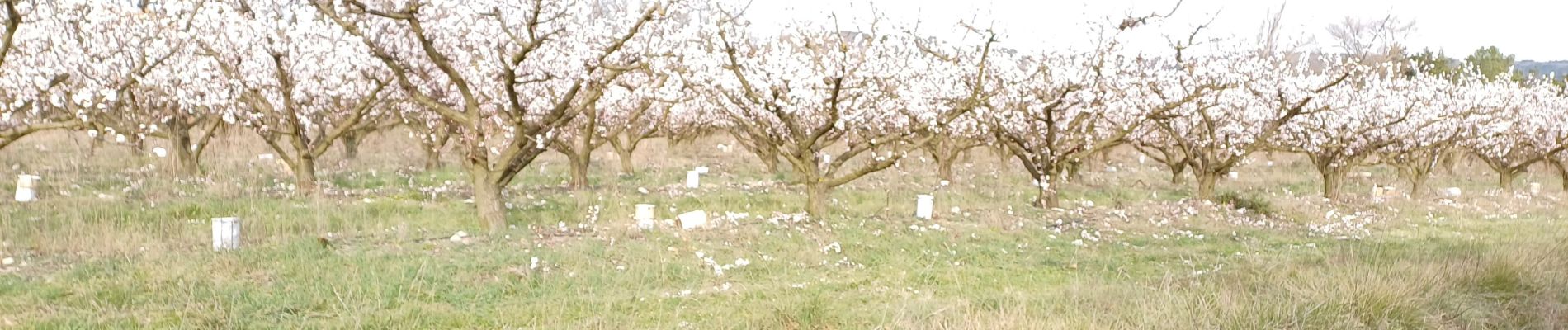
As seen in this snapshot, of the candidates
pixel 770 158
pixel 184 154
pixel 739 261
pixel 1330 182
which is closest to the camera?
pixel 739 261

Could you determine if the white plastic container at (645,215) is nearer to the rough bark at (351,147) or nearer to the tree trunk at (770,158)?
the tree trunk at (770,158)

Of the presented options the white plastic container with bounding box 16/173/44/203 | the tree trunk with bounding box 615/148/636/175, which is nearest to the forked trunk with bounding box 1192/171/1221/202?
the tree trunk with bounding box 615/148/636/175

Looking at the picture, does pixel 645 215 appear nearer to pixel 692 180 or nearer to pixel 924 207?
pixel 924 207

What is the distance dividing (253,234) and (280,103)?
5710 mm

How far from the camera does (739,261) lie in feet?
30.9

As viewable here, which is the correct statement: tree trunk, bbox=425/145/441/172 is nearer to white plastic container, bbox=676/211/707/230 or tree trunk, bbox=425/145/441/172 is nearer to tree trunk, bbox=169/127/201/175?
tree trunk, bbox=169/127/201/175

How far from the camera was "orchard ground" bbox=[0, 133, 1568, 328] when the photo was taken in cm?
661

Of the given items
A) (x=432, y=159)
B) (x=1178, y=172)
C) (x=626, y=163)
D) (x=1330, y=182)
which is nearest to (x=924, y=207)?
(x=626, y=163)

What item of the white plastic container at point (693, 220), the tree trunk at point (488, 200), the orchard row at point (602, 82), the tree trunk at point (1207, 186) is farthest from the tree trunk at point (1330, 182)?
the tree trunk at point (488, 200)

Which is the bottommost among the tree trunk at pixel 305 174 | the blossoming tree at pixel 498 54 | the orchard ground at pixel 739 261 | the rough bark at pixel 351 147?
the orchard ground at pixel 739 261

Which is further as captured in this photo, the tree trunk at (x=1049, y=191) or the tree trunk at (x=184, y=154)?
the tree trunk at (x=184, y=154)

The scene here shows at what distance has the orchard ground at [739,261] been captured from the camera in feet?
21.7

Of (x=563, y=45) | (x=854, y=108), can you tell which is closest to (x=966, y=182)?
(x=854, y=108)

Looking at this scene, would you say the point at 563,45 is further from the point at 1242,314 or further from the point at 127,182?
the point at 1242,314
